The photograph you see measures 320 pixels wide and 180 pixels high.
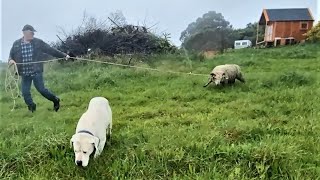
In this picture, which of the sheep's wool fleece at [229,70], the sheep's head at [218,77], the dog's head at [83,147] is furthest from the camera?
the sheep's head at [218,77]

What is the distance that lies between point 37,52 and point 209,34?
1.15 meters

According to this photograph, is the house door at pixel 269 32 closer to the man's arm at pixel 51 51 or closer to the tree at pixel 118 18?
the tree at pixel 118 18

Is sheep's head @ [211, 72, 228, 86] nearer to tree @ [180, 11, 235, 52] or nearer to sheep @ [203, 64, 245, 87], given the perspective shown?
sheep @ [203, 64, 245, 87]

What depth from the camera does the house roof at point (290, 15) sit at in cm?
292

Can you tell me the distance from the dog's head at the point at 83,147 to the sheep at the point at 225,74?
143 cm

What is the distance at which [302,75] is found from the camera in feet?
10.5

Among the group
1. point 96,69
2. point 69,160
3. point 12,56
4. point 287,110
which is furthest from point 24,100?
point 287,110

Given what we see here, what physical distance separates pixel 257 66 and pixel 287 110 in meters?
0.47

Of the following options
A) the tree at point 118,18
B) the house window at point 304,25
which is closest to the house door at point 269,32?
the house window at point 304,25

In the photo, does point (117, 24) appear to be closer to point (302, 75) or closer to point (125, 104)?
point (125, 104)

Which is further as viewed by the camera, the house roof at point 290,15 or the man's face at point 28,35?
the house roof at point 290,15

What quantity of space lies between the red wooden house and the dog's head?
1466 millimetres

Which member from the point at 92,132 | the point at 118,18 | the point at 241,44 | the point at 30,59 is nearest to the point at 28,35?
the point at 30,59

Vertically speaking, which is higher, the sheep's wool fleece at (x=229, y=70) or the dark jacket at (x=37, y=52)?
the dark jacket at (x=37, y=52)
